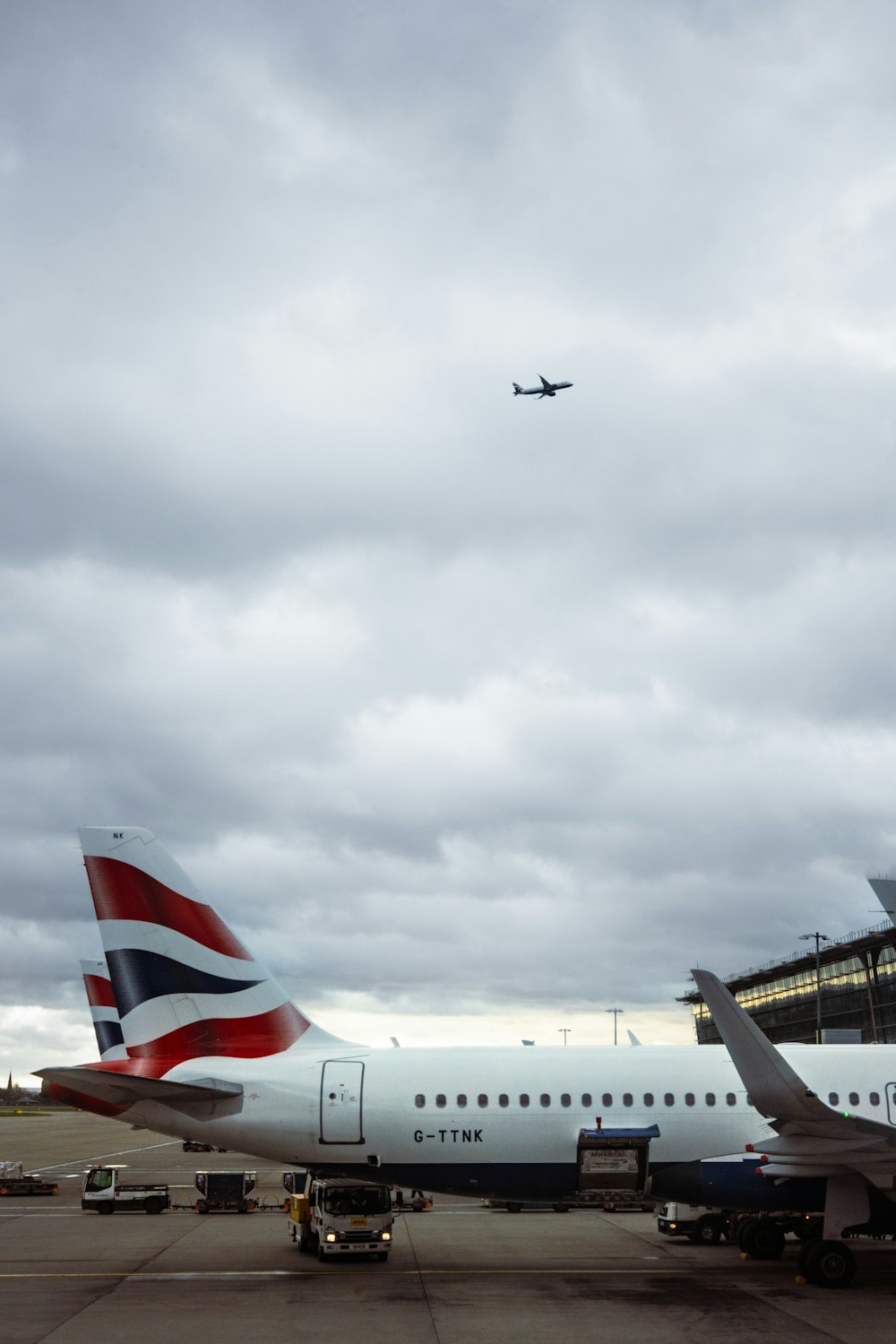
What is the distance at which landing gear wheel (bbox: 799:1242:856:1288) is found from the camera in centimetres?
2275

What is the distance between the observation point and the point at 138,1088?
2369cm

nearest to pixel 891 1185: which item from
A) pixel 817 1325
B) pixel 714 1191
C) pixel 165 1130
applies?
pixel 714 1191

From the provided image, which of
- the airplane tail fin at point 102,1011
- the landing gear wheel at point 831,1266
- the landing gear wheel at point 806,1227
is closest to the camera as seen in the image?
the landing gear wheel at point 831,1266

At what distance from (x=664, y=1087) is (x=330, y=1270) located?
8147 mm

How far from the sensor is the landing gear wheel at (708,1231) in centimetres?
2983

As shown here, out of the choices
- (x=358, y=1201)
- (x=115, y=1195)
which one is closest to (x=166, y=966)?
(x=358, y=1201)

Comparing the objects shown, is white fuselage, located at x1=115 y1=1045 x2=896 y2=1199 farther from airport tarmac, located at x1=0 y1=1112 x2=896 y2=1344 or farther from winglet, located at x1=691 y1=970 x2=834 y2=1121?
winglet, located at x1=691 y1=970 x2=834 y2=1121

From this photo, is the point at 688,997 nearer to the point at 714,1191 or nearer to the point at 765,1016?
the point at 765,1016

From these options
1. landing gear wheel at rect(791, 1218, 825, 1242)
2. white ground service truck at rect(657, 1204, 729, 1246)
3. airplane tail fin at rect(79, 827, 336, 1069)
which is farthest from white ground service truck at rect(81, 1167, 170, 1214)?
landing gear wheel at rect(791, 1218, 825, 1242)

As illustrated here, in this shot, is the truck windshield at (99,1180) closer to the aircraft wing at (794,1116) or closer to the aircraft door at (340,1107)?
the aircraft door at (340,1107)

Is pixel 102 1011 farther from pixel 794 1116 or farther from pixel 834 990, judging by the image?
pixel 834 990

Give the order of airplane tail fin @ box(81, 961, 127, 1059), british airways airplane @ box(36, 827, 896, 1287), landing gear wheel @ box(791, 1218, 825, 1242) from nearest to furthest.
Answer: british airways airplane @ box(36, 827, 896, 1287) → landing gear wheel @ box(791, 1218, 825, 1242) → airplane tail fin @ box(81, 961, 127, 1059)

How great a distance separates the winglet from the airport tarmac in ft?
10.7

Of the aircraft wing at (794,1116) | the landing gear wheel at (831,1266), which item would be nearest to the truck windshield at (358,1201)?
the aircraft wing at (794,1116)
